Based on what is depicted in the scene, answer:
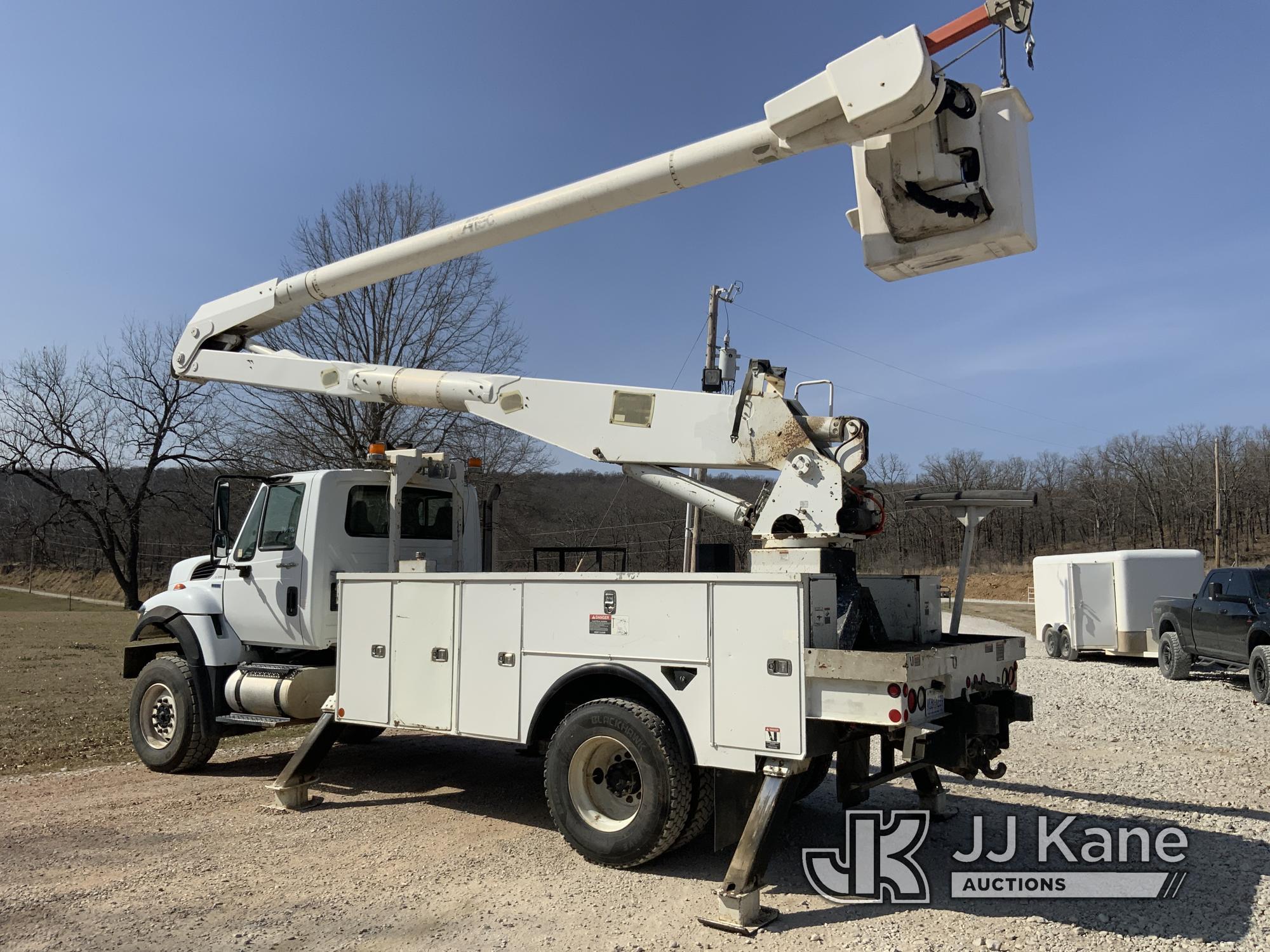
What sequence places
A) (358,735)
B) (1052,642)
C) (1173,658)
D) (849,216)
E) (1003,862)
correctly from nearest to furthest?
(849,216)
(1003,862)
(358,735)
(1173,658)
(1052,642)

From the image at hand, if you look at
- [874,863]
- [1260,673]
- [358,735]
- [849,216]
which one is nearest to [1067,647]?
[1260,673]

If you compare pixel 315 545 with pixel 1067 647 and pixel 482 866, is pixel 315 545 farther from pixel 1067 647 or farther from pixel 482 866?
pixel 1067 647

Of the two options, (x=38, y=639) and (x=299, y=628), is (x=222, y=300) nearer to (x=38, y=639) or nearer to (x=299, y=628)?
(x=299, y=628)

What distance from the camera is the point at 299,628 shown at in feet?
25.7

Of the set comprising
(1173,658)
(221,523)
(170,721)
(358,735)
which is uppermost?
(221,523)

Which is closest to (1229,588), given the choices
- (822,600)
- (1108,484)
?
(822,600)

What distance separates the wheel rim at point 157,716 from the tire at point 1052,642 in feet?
56.2

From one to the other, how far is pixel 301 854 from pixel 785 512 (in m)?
4.01

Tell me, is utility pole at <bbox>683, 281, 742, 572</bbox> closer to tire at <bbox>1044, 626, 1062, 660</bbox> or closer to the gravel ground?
the gravel ground

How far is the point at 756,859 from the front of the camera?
4.85 m

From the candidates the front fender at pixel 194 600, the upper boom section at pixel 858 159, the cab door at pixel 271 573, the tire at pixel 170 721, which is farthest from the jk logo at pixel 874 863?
the front fender at pixel 194 600

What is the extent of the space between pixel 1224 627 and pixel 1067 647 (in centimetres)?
536

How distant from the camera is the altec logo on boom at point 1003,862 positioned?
17.0 ft

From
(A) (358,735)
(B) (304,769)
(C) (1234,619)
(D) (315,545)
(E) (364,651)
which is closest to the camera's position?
(E) (364,651)
